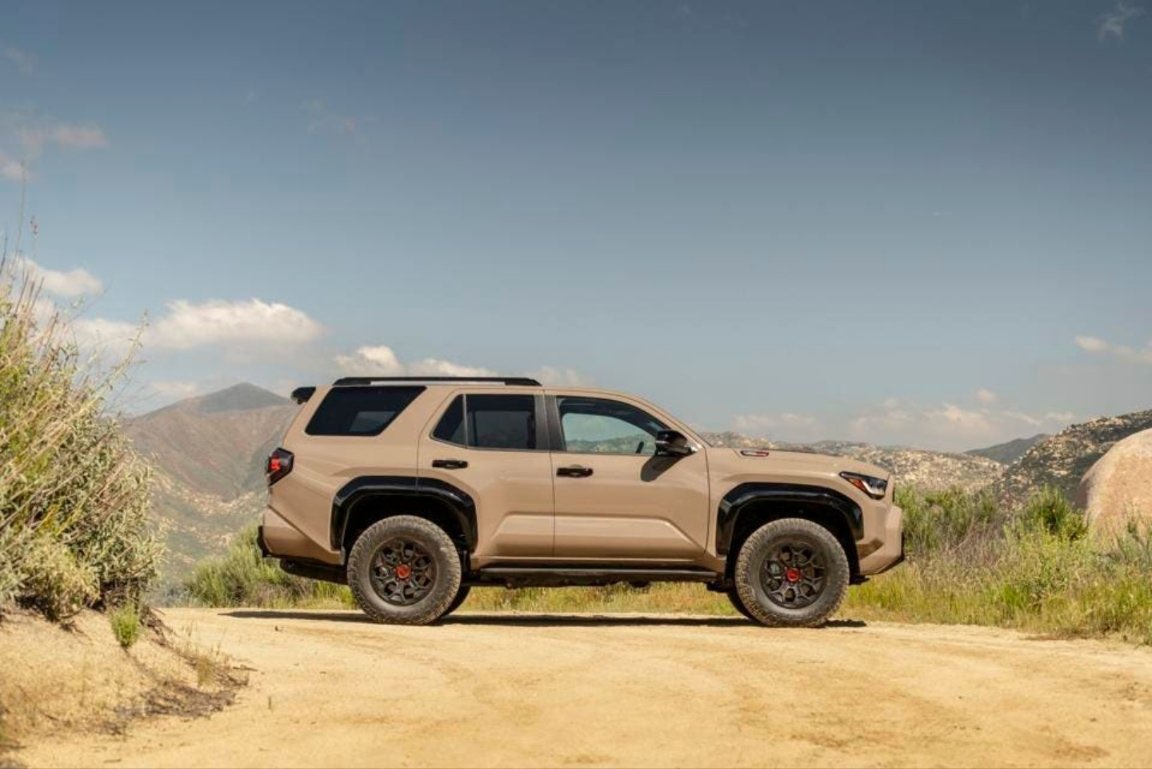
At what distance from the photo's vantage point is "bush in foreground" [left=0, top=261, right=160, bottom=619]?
819cm

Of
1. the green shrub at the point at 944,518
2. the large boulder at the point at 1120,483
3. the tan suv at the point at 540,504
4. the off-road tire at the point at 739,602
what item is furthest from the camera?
the large boulder at the point at 1120,483

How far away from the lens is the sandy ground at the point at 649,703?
7.11 meters

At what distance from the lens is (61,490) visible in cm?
877

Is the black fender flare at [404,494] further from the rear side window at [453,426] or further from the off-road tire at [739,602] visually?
the off-road tire at [739,602]

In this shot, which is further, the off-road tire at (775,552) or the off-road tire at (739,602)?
the off-road tire at (739,602)

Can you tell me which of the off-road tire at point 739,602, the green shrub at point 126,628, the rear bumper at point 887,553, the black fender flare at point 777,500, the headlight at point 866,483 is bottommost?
the off-road tire at point 739,602

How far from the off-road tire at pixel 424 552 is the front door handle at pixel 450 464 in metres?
0.50

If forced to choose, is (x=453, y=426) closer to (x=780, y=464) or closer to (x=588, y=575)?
(x=588, y=575)

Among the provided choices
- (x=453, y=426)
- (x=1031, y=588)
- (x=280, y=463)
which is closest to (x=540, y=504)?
(x=453, y=426)

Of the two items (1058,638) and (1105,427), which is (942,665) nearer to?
(1058,638)

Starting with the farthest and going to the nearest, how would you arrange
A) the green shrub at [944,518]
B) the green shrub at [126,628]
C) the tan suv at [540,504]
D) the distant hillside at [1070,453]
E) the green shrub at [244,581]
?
the distant hillside at [1070,453], the green shrub at [244,581], the green shrub at [944,518], the tan suv at [540,504], the green shrub at [126,628]

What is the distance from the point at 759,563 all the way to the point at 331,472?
388 cm

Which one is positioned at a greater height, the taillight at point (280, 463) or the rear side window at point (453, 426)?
the rear side window at point (453, 426)

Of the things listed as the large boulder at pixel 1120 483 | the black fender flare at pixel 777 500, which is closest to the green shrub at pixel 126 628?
the black fender flare at pixel 777 500
